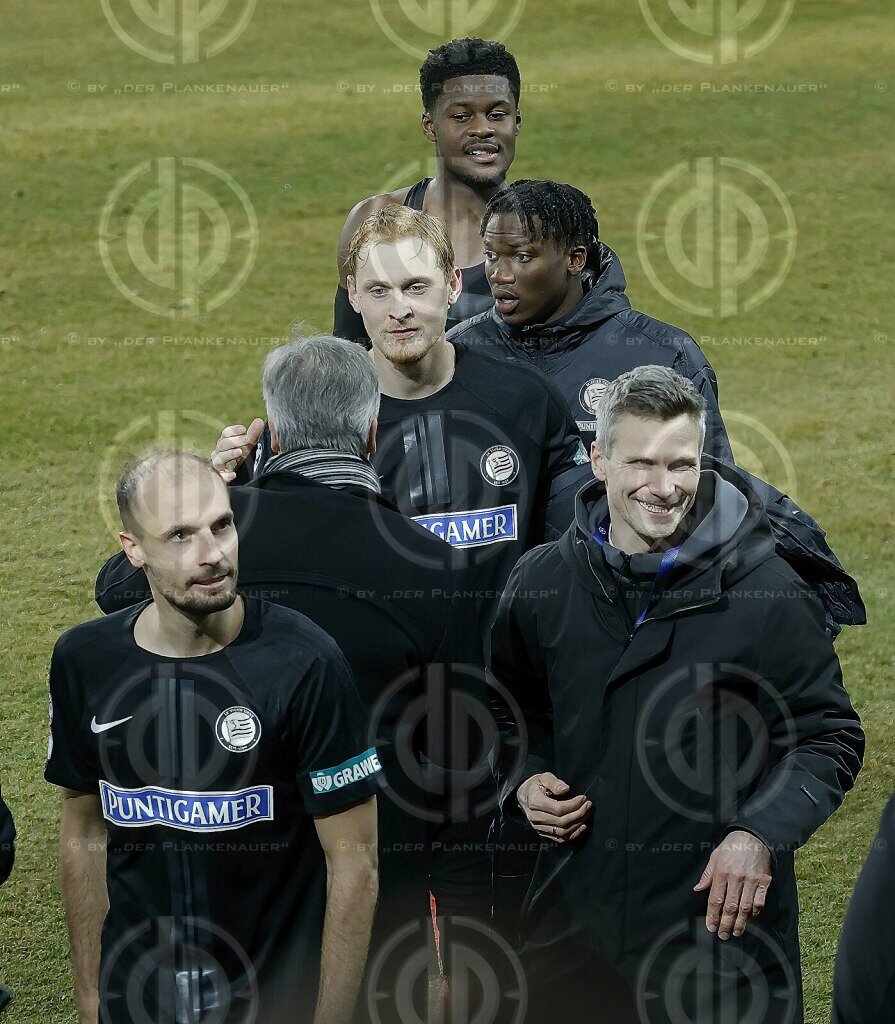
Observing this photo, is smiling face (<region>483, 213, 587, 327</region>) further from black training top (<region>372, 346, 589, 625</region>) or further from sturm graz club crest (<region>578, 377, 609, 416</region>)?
black training top (<region>372, 346, 589, 625</region>)

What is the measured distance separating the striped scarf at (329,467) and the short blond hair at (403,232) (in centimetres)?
86

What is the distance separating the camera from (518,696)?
129 inches

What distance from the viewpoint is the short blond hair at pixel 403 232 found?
3812 millimetres

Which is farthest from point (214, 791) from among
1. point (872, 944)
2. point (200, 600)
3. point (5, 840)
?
point (872, 944)

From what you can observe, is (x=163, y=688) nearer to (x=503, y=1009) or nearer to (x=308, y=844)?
(x=308, y=844)

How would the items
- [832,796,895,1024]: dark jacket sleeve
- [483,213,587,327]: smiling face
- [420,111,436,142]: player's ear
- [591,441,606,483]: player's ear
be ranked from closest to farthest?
[832,796,895,1024]: dark jacket sleeve < [591,441,606,483]: player's ear < [483,213,587,327]: smiling face < [420,111,436,142]: player's ear

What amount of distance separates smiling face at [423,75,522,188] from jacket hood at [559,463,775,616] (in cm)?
237

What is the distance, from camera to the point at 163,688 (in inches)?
109

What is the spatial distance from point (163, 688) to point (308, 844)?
387 mm

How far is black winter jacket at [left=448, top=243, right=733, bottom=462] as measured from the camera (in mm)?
4320

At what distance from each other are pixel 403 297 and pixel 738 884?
5.29ft

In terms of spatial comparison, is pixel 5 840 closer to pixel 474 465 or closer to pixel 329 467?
pixel 329 467

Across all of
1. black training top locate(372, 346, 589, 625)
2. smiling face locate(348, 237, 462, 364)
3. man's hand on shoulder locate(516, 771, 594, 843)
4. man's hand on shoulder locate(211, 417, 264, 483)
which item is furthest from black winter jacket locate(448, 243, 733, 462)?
man's hand on shoulder locate(516, 771, 594, 843)

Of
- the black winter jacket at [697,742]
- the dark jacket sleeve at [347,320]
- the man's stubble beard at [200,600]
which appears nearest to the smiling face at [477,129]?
the dark jacket sleeve at [347,320]
